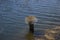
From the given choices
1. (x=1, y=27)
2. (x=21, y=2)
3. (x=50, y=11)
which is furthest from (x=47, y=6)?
(x=1, y=27)

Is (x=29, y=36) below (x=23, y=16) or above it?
below

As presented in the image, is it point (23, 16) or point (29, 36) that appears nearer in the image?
point (29, 36)

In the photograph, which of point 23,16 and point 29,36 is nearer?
point 29,36

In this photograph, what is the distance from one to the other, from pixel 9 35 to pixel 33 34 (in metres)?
0.52

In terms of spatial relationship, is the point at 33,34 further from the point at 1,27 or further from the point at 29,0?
the point at 29,0

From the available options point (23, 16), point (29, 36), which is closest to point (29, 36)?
point (29, 36)

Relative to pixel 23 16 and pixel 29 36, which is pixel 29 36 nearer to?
pixel 29 36

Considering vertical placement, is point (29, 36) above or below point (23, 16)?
below

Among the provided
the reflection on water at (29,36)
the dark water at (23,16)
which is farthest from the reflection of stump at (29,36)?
the dark water at (23,16)

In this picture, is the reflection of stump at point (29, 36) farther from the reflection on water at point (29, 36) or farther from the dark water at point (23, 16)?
the dark water at point (23, 16)

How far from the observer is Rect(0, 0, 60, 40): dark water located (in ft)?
13.7

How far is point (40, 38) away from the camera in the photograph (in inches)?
150

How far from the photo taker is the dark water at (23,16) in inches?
165

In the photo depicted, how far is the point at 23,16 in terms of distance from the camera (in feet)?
16.6
